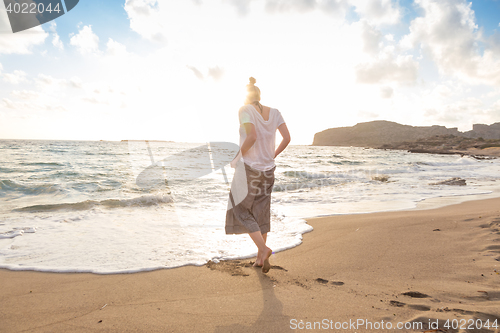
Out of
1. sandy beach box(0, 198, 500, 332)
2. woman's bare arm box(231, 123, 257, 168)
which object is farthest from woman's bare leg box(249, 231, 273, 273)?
woman's bare arm box(231, 123, 257, 168)

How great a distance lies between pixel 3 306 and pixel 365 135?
129798 millimetres

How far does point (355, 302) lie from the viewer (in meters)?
1.97

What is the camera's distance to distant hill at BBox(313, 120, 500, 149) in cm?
8712

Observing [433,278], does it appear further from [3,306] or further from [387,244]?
[3,306]

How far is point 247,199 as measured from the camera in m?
2.69

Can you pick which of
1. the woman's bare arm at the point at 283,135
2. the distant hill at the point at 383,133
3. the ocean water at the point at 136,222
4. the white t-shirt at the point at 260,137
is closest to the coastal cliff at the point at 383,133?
the distant hill at the point at 383,133

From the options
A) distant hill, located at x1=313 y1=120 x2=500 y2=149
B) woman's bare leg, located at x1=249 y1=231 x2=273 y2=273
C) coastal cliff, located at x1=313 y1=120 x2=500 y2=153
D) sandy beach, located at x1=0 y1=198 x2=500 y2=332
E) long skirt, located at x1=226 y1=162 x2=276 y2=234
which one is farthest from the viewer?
distant hill, located at x1=313 y1=120 x2=500 y2=149

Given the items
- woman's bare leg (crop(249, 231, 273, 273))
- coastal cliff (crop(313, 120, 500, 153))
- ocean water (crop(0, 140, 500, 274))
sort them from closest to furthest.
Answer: woman's bare leg (crop(249, 231, 273, 273))
ocean water (crop(0, 140, 500, 274))
coastal cliff (crop(313, 120, 500, 153))

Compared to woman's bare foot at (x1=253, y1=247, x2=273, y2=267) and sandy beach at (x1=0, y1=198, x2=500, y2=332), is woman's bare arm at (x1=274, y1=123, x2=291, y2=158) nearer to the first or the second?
woman's bare foot at (x1=253, y1=247, x2=273, y2=267)

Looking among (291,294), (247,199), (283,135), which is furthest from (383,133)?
(291,294)

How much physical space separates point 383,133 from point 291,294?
415 feet

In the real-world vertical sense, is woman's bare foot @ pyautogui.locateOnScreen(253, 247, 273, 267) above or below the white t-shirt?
below

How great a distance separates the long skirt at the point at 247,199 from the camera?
2.67 metres

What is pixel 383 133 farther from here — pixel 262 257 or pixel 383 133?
pixel 262 257
